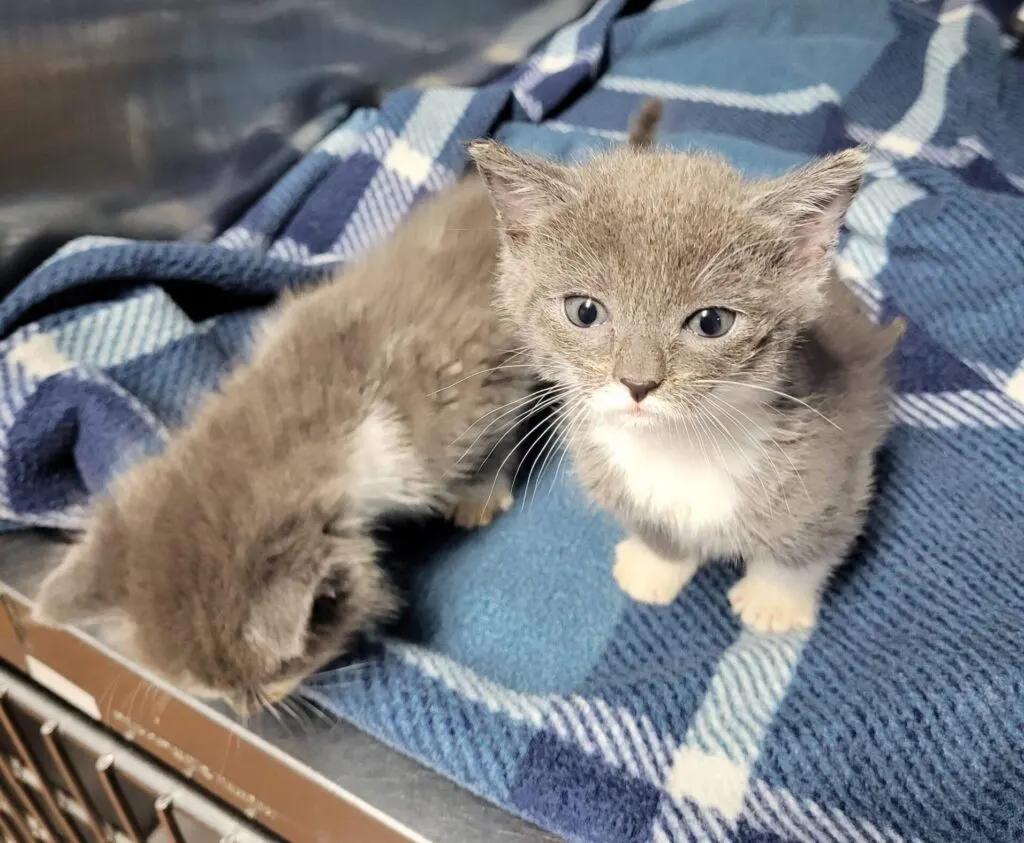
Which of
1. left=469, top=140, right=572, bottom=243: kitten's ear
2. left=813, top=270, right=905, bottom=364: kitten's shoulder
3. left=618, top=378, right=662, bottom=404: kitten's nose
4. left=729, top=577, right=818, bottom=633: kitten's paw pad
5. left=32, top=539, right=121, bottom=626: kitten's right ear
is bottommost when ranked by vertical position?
left=729, top=577, right=818, bottom=633: kitten's paw pad

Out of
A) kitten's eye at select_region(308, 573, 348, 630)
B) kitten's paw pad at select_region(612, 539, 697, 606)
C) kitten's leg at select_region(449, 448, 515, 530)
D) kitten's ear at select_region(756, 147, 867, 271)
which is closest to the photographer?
kitten's ear at select_region(756, 147, 867, 271)

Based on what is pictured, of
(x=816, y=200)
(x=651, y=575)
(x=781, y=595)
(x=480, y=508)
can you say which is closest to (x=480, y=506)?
(x=480, y=508)

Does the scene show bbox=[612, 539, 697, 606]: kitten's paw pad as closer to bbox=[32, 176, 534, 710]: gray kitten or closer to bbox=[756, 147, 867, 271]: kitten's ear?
bbox=[32, 176, 534, 710]: gray kitten

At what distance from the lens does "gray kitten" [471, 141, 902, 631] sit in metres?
0.66

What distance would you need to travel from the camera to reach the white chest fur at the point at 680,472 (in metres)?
0.75

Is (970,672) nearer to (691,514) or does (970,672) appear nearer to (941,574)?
(941,574)

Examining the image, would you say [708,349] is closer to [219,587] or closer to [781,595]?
[781,595]

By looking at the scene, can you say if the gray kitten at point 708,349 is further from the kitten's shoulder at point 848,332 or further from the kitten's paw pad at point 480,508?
the kitten's paw pad at point 480,508

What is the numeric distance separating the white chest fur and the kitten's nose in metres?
0.08

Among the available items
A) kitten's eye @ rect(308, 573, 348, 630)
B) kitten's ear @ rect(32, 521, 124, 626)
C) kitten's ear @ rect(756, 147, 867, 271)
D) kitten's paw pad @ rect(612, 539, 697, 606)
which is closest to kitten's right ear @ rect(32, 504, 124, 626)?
kitten's ear @ rect(32, 521, 124, 626)

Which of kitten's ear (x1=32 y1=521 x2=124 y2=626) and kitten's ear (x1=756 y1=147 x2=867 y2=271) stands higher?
kitten's ear (x1=756 y1=147 x2=867 y2=271)

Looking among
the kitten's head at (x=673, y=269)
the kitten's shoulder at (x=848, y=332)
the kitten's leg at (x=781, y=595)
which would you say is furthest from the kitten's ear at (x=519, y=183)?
the kitten's leg at (x=781, y=595)

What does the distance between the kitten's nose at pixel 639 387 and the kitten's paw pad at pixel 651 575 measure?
0.86 feet

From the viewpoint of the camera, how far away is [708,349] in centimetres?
67
